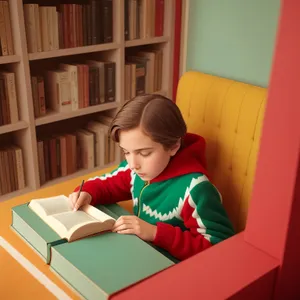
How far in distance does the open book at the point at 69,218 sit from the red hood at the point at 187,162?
0.83 feet

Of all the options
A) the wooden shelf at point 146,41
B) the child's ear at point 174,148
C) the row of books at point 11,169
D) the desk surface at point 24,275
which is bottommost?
the row of books at point 11,169

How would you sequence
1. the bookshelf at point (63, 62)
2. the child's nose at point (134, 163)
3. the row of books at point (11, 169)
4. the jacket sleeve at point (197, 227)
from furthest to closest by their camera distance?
the row of books at point (11, 169)
the bookshelf at point (63, 62)
the child's nose at point (134, 163)
the jacket sleeve at point (197, 227)

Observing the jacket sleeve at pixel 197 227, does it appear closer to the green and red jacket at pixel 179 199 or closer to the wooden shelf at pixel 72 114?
the green and red jacket at pixel 179 199

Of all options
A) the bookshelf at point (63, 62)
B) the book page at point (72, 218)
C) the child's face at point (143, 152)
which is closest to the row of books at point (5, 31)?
the bookshelf at point (63, 62)

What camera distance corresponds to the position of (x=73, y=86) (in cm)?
242

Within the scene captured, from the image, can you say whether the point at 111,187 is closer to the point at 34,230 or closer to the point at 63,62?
the point at 34,230

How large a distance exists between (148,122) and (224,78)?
0.48 m

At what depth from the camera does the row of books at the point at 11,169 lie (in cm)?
231

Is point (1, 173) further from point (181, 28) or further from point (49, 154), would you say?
point (181, 28)

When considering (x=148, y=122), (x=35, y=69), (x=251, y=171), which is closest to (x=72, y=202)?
(x=148, y=122)

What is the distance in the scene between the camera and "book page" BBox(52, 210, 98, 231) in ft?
3.35

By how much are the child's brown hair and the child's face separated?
0.6 inches

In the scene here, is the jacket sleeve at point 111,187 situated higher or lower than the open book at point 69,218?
lower

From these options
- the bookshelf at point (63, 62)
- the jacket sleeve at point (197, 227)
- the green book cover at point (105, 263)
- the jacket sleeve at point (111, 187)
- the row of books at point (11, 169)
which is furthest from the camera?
the row of books at point (11, 169)
